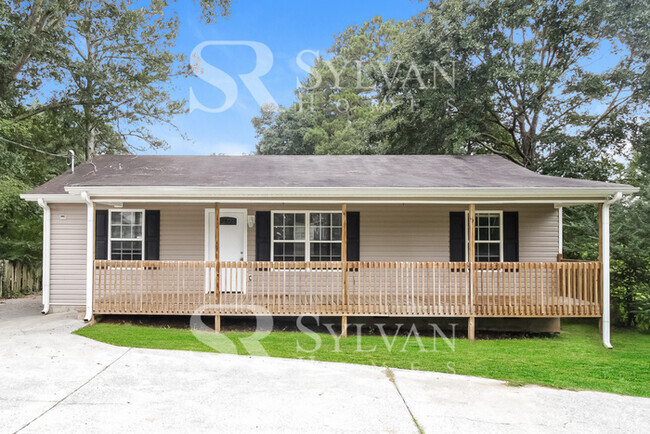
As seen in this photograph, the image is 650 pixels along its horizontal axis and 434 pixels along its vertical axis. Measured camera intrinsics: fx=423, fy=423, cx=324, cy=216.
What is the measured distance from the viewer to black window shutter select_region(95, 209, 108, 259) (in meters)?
8.91

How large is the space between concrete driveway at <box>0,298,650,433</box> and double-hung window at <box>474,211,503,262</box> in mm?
4352

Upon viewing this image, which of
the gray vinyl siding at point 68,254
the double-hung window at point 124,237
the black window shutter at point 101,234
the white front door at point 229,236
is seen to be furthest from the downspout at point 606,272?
the gray vinyl siding at point 68,254

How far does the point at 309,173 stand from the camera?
30.2 feet

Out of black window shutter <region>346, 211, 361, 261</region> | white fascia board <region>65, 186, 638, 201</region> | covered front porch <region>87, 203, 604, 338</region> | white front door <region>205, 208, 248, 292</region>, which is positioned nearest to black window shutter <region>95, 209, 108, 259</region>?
covered front porch <region>87, 203, 604, 338</region>

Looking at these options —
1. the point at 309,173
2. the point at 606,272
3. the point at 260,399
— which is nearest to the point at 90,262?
the point at 309,173

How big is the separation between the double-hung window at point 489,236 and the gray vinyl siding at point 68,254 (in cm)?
854

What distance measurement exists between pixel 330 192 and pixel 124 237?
4789 mm

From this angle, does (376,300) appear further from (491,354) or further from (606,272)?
(606,272)

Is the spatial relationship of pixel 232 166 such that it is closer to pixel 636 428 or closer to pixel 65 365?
pixel 65 365

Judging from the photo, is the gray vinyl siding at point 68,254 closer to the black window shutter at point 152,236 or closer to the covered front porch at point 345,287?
the covered front porch at point 345,287

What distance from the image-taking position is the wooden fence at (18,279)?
40.4 feet

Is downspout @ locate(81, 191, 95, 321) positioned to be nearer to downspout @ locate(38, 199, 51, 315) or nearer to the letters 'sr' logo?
downspout @ locate(38, 199, 51, 315)

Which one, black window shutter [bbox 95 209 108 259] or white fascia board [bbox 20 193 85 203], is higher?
white fascia board [bbox 20 193 85 203]


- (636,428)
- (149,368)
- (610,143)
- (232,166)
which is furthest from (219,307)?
(610,143)
